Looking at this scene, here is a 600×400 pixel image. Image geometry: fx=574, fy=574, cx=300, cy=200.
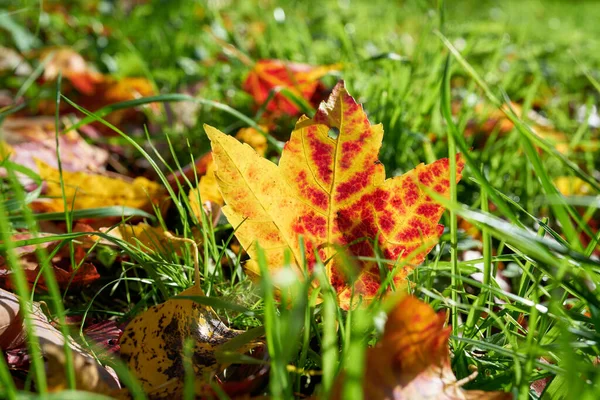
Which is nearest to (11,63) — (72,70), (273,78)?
(72,70)

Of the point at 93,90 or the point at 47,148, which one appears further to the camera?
the point at 93,90

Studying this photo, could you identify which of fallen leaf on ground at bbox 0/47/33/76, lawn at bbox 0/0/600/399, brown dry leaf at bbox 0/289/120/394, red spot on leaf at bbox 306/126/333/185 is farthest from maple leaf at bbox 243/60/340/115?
fallen leaf on ground at bbox 0/47/33/76

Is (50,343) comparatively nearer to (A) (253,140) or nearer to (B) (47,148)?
(A) (253,140)

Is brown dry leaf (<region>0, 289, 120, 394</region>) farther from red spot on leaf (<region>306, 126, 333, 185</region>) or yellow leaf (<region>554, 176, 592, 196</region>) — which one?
yellow leaf (<region>554, 176, 592, 196</region>)

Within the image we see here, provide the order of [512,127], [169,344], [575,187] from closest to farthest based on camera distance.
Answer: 1. [169,344]
2. [575,187]
3. [512,127]

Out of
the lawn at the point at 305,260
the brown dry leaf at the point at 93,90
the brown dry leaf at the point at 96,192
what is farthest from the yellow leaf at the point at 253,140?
the brown dry leaf at the point at 93,90
